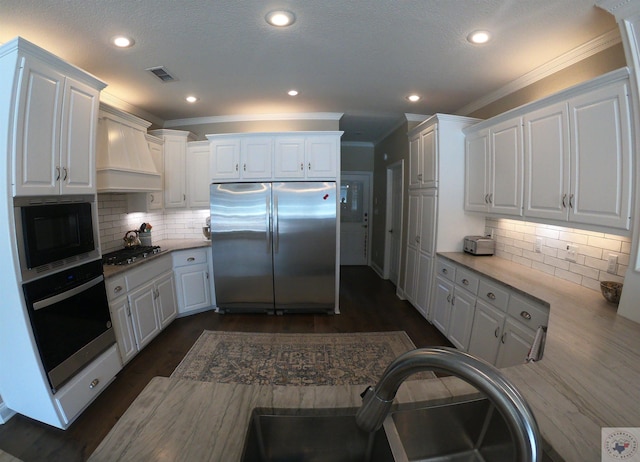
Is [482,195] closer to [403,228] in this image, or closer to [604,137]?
[604,137]

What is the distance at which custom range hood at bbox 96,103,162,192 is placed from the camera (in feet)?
7.63

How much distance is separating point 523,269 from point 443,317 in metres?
0.88

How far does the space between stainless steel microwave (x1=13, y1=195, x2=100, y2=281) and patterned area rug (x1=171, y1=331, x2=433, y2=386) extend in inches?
49.6

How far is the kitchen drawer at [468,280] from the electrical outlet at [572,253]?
2.13 ft

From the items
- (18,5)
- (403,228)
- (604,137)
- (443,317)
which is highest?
(18,5)

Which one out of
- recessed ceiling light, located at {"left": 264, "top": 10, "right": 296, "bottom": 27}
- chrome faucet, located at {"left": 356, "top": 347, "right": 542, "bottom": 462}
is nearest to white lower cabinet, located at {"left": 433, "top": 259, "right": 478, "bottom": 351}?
chrome faucet, located at {"left": 356, "top": 347, "right": 542, "bottom": 462}

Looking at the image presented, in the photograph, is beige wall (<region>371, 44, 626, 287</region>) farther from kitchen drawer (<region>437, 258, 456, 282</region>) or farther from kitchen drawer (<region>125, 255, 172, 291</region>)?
kitchen drawer (<region>125, 255, 172, 291</region>)

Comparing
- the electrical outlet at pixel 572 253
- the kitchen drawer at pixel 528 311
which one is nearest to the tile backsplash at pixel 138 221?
the kitchen drawer at pixel 528 311

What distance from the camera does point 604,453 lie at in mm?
650

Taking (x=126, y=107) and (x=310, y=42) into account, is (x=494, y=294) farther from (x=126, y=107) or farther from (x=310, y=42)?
(x=126, y=107)

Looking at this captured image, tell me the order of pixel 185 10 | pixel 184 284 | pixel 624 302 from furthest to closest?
pixel 184 284 → pixel 185 10 → pixel 624 302

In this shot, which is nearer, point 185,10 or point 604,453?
point 604,453

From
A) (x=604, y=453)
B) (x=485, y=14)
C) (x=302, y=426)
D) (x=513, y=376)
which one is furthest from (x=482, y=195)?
(x=302, y=426)
